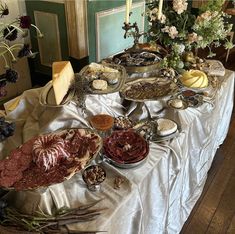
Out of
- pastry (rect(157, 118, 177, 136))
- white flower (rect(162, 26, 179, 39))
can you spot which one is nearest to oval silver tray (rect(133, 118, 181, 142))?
pastry (rect(157, 118, 177, 136))

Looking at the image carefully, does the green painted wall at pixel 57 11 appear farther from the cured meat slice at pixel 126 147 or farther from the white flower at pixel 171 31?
the cured meat slice at pixel 126 147

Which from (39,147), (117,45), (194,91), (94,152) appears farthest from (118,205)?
(117,45)

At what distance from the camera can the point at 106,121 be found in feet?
3.64

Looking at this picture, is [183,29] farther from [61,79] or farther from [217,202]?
[217,202]

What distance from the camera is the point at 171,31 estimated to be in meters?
1.58

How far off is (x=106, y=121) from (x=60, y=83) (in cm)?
23

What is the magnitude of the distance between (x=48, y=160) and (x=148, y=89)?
2.12 ft

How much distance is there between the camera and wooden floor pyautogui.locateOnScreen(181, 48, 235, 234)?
1.47 meters

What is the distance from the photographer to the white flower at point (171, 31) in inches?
62.0

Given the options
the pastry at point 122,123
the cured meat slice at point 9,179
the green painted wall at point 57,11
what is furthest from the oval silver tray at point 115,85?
the green painted wall at point 57,11

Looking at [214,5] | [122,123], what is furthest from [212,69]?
[122,123]

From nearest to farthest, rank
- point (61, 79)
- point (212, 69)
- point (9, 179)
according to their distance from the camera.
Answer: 1. point (9, 179)
2. point (61, 79)
3. point (212, 69)

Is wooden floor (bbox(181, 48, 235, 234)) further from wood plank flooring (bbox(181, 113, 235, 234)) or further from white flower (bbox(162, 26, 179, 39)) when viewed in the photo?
white flower (bbox(162, 26, 179, 39))

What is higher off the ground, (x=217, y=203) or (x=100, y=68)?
(x=100, y=68)
